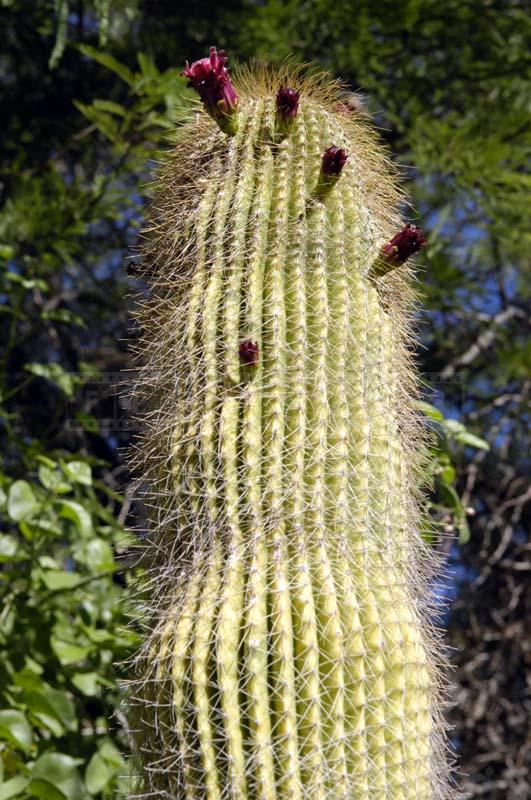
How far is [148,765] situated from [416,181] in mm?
2351

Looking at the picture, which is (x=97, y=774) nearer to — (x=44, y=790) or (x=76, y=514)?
(x=44, y=790)

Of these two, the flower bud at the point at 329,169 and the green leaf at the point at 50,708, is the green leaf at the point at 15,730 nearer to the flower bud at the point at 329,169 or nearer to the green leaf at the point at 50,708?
the green leaf at the point at 50,708

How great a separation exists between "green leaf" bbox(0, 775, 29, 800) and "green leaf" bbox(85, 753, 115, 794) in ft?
0.50

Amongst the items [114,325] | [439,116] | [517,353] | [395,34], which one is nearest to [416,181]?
[439,116]

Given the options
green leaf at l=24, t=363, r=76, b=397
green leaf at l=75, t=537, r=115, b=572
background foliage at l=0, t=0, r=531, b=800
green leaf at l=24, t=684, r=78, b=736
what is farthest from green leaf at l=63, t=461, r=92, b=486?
green leaf at l=24, t=684, r=78, b=736

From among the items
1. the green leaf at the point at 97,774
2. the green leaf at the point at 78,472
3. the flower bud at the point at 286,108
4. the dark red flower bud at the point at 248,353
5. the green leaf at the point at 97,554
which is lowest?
the green leaf at the point at 97,774

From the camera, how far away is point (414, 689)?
1120 mm

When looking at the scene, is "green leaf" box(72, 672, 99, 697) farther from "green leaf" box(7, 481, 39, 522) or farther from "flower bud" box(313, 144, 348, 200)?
"flower bud" box(313, 144, 348, 200)

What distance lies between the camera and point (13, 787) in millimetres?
1344

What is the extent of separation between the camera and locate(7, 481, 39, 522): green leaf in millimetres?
1768

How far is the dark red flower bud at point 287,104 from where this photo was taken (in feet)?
4.05

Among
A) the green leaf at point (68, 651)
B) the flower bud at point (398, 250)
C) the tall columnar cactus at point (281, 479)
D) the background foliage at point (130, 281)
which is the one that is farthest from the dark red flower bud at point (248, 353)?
the green leaf at point (68, 651)

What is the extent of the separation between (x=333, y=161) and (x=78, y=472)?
94 centimetres

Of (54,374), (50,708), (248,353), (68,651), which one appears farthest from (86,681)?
(248,353)
